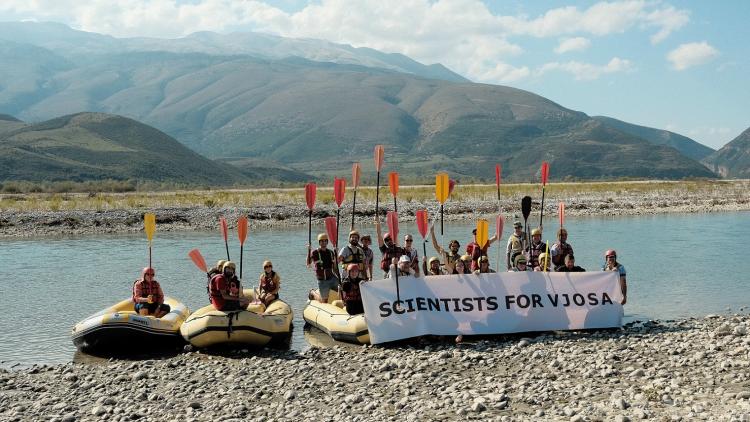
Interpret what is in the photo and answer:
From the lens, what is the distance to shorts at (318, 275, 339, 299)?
46.4ft

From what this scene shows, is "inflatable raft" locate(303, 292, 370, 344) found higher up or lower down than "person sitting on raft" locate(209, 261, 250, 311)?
lower down

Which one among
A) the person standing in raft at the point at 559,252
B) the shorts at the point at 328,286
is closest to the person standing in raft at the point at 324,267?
the shorts at the point at 328,286

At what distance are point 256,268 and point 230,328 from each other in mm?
11330

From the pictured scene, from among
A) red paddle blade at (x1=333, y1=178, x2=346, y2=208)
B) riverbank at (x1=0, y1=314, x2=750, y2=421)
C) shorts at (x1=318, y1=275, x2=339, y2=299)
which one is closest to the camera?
riverbank at (x1=0, y1=314, x2=750, y2=421)

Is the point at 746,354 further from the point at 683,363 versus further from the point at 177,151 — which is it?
the point at 177,151

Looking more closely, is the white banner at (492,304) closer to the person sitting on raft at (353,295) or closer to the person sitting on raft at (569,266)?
the person sitting on raft at (569,266)

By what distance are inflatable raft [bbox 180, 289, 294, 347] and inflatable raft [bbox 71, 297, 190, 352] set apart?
36 centimetres

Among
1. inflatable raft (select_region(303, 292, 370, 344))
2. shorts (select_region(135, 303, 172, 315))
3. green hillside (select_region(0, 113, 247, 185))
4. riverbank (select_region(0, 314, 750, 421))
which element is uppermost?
green hillside (select_region(0, 113, 247, 185))

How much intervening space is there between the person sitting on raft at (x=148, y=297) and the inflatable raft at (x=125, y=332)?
15.7 inches

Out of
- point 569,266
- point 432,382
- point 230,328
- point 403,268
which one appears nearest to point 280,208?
point 230,328

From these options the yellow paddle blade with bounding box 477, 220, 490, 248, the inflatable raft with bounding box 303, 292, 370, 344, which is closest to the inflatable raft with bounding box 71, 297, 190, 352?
the inflatable raft with bounding box 303, 292, 370, 344

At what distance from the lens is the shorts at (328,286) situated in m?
14.1

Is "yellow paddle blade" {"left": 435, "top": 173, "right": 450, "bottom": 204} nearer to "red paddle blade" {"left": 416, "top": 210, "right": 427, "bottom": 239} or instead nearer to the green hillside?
"red paddle blade" {"left": 416, "top": 210, "right": 427, "bottom": 239}

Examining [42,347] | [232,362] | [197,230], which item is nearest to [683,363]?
[232,362]
